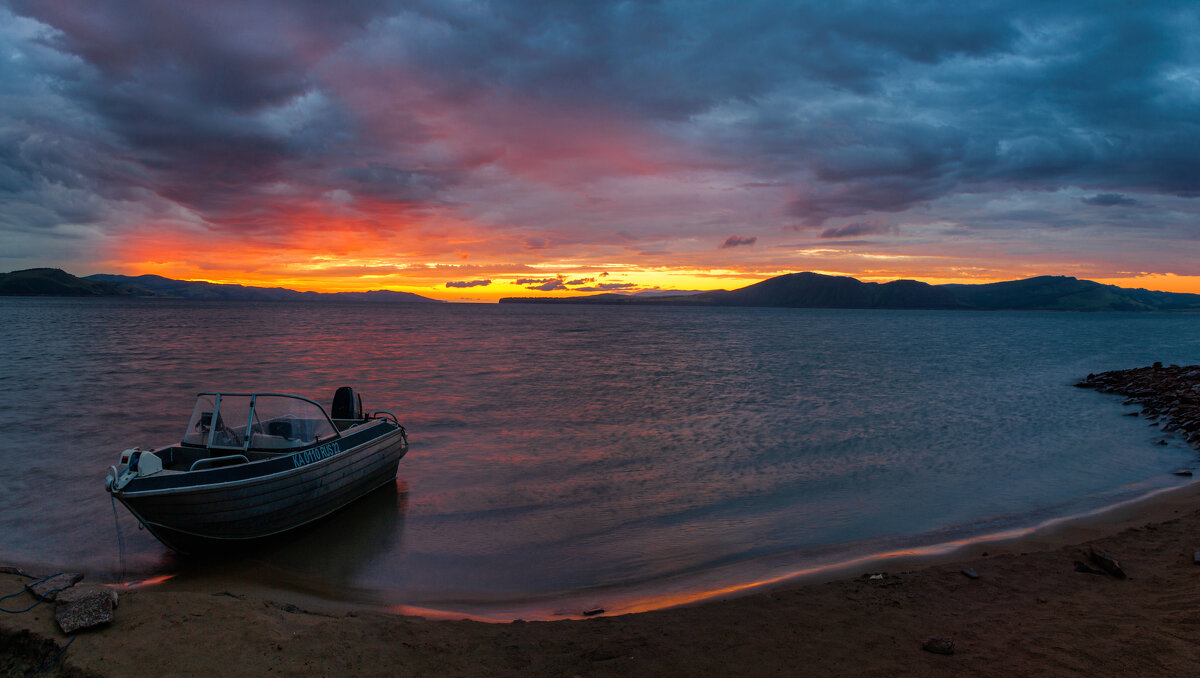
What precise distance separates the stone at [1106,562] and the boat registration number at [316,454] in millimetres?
11611

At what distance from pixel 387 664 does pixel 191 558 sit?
552 centimetres

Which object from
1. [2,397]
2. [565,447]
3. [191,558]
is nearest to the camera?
[191,558]

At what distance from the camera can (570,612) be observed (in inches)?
283

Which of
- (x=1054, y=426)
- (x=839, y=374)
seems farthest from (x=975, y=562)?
(x=839, y=374)

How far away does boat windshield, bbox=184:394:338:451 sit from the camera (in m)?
9.54

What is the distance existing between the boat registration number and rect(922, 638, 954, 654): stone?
9.07 m

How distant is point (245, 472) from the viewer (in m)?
8.80

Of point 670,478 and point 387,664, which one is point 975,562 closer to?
point 670,478

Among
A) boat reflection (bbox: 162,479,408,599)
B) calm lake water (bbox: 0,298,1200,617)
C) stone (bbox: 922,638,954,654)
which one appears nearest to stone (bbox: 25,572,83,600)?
boat reflection (bbox: 162,479,408,599)

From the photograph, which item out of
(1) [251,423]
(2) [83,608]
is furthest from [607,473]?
(2) [83,608]

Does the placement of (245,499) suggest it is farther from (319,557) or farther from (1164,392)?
(1164,392)

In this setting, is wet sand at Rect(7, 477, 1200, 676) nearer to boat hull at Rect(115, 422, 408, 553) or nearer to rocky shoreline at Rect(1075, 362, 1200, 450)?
boat hull at Rect(115, 422, 408, 553)

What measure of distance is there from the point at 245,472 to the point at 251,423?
3.69 feet

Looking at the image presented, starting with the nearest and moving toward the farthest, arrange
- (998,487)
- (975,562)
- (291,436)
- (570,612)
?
(570,612), (975,562), (291,436), (998,487)
